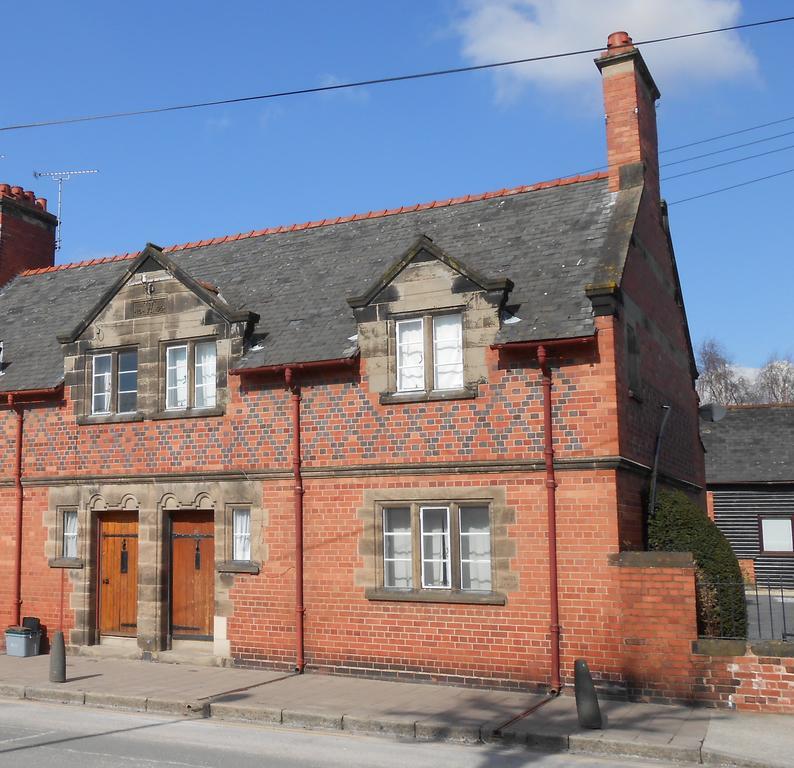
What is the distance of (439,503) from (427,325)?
2.85 meters

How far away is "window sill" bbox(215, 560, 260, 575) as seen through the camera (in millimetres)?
15047

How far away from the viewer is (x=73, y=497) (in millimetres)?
17000

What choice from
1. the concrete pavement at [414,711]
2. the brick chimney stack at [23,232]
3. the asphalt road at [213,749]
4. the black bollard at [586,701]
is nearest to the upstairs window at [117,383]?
the concrete pavement at [414,711]

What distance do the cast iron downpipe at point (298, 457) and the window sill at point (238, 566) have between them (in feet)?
2.76

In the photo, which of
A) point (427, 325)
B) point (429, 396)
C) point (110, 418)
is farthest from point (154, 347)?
point (429, 396)

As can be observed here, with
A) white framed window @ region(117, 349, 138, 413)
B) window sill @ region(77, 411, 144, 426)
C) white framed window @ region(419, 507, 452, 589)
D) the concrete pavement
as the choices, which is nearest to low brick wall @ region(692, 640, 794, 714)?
the concrete pavement

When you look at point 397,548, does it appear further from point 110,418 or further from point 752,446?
point 752,446

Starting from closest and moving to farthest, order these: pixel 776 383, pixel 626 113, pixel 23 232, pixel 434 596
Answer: pixel 434 596 < pixel 626 113 < pixel 23 232 < pixel 776 383

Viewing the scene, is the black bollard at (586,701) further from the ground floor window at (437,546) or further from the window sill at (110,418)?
the window sill at (110,418)

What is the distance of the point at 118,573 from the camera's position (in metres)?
16.7

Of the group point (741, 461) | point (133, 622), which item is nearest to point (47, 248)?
point (133, 622)

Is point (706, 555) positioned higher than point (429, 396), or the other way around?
point (429, 396)

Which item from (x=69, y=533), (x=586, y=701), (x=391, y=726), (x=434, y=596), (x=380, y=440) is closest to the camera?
(x=586, y=701)

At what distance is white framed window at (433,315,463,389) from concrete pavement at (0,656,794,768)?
4.68 metres
